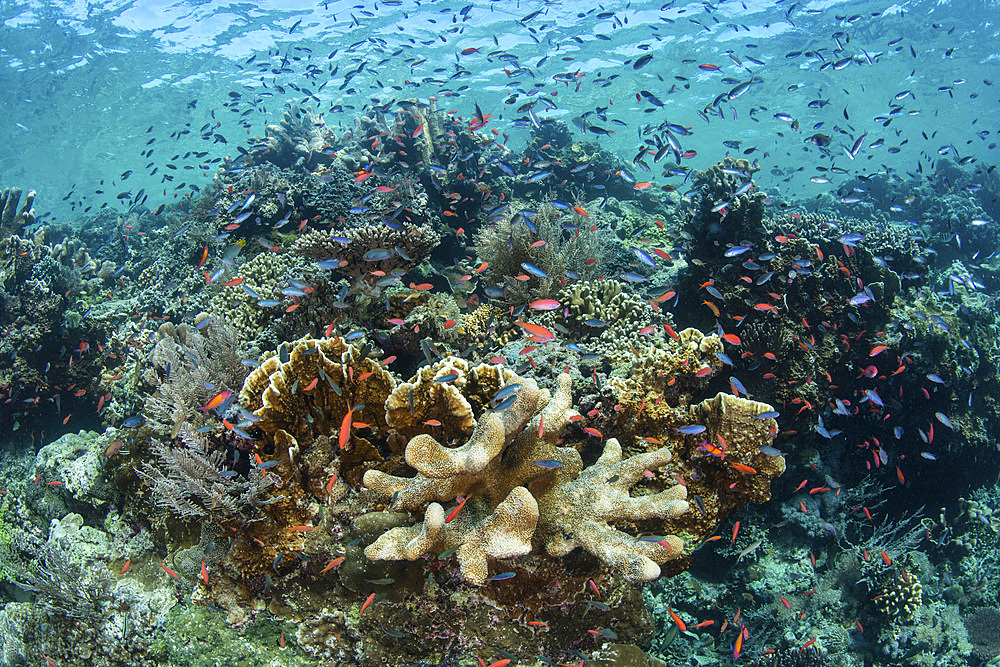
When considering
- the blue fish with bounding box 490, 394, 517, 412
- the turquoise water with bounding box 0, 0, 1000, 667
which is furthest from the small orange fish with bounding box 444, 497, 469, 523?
the blue fish with bounding box 490, 394, 517, 412

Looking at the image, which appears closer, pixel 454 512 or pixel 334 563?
pixel 454 512

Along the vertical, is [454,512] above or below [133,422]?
below

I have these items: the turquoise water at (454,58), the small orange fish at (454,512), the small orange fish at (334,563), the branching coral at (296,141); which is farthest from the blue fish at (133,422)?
the turquoise water at (454,58)

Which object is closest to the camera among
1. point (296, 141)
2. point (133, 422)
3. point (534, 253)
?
point (133, 422)

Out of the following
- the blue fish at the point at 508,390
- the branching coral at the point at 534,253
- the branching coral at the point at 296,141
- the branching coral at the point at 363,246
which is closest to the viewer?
the blue fish at the point at 508,390

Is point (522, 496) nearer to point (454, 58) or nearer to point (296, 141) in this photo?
point (296, 141)

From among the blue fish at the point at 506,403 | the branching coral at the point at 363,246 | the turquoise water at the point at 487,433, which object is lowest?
the turquoise water at the point at 487,433

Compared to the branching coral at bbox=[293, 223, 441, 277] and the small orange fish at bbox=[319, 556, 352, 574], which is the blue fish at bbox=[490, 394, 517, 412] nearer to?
the small orange fish at bbox=[319, 556, 352, 574]

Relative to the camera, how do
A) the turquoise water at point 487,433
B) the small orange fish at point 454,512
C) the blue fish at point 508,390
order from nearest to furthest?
1. the small orange fish at point 454,512
2. the blue fish at point 508,390
3. the turquoise water at point 487,433

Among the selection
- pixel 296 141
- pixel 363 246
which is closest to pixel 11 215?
pixel 296 141

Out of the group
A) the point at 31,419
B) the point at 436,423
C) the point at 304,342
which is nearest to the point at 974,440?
the point at 436,423

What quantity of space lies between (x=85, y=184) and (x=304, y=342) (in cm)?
8373

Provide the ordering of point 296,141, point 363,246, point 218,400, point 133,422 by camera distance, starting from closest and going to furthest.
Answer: point 218,400
point 133,422
point 363,246
point 296,141

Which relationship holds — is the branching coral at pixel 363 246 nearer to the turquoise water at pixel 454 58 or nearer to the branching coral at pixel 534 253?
the branching coral at pixel 534 253
